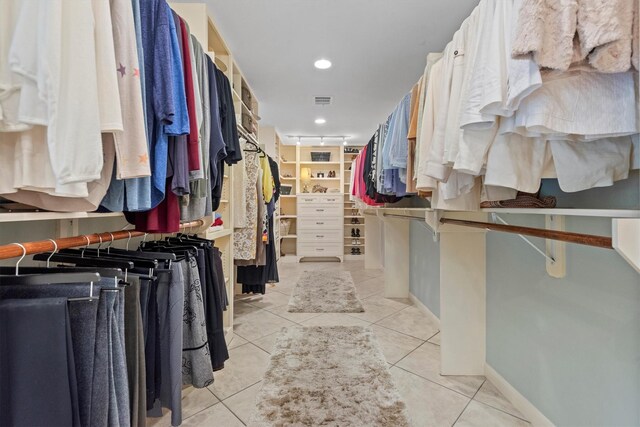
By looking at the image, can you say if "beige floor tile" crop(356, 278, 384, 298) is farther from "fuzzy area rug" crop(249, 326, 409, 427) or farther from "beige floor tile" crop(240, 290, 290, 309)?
"fuzzy area rug" crop(249, 326, 409, 427)

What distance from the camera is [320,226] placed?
5359 mm

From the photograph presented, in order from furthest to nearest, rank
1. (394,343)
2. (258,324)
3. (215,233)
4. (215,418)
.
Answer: (258,324) → (394,343) → (215,233) → (215,418)

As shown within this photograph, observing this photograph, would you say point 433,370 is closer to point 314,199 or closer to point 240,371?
point 240,371

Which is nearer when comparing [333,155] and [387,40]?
[387,40]

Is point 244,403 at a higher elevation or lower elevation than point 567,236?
lower

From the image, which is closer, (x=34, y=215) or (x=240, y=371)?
(x=34, y=215)

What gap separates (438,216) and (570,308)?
746 mm

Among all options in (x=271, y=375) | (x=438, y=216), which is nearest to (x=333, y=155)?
(x=438, y=216)

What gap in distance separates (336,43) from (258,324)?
243 cm

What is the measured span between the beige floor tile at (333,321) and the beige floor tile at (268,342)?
12.2 inches

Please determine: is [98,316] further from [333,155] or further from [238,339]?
[333,155]

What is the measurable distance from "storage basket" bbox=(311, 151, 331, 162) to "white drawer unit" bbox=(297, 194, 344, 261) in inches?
30.3

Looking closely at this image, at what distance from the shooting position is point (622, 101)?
713 mm

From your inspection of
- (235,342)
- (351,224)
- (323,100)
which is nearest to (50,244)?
(235,342)
